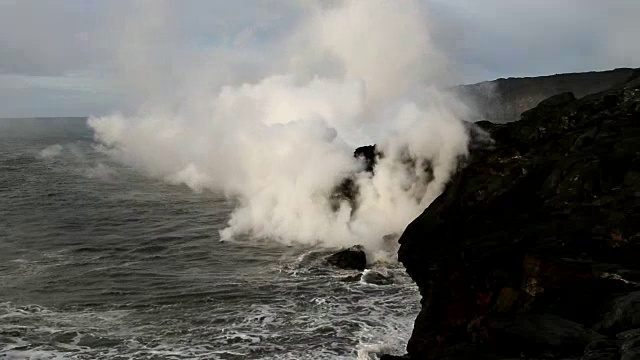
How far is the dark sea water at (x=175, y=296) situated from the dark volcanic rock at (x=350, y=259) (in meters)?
0.66

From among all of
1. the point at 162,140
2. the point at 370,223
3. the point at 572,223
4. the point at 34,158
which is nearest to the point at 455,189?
the point at 572,223

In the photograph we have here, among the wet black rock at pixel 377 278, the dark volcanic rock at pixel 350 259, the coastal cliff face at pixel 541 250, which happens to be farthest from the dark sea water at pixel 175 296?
the coastal cliff face at pixel 541 250

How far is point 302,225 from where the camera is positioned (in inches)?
1178

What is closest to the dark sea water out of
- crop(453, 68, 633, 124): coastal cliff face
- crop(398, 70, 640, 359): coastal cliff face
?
crop(398, 70, 640, 359): coastal cliff face

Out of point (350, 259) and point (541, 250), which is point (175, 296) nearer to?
point (350, 259)

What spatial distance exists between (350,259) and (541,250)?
13.4 m

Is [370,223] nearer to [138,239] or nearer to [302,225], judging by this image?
[302,225]

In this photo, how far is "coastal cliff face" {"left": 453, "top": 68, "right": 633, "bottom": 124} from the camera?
104 metres

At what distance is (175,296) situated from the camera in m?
19.9

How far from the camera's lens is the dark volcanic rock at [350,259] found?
76.1 feet

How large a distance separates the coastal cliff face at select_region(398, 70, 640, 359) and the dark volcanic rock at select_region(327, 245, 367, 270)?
8982 millimetres

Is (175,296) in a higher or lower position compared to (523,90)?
lower

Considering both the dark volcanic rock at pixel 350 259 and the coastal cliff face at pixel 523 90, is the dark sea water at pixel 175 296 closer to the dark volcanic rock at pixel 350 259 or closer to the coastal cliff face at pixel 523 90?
the dark volcanic rock at pixel 350 259

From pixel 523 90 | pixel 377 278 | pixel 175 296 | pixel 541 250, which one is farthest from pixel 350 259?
pixel 523 90
